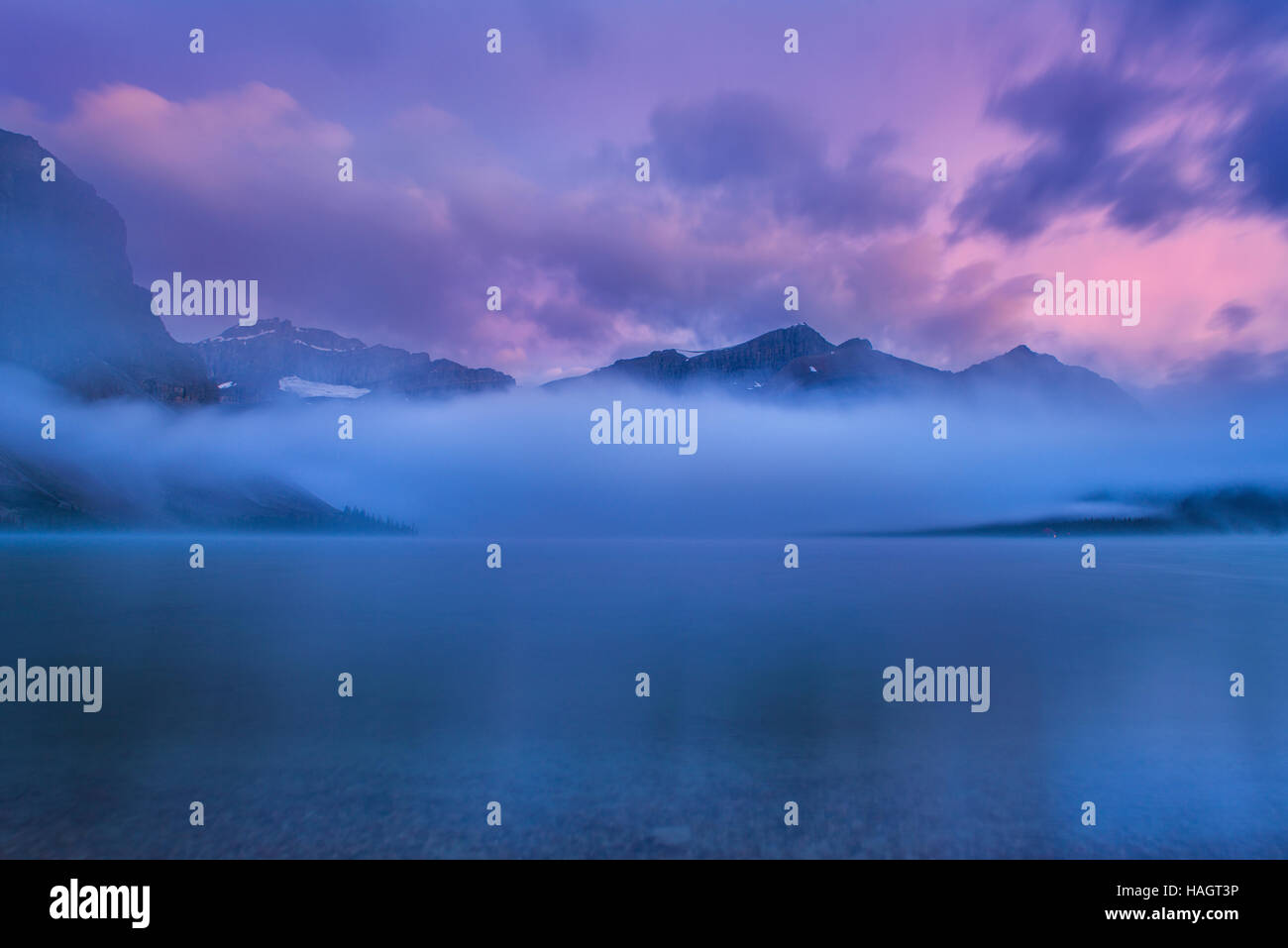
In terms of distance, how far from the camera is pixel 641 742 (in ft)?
50.8

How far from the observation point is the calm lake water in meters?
10.6

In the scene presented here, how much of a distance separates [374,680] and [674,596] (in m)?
33.6

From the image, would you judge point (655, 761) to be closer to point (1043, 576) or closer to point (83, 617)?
point (83, 617)

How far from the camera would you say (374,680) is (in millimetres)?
22906

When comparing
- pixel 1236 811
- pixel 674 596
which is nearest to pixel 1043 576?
pixel 674 596

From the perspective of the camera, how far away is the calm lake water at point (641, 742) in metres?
10.6
